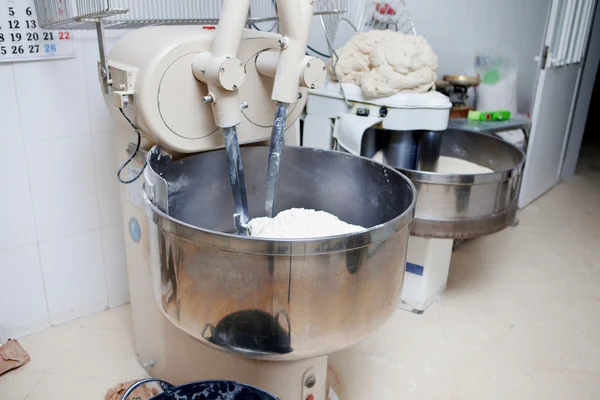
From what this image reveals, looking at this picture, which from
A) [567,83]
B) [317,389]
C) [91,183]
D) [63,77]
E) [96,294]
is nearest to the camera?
[317,389]

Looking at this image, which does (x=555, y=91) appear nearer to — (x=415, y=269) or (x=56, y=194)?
(x=415, y=269)

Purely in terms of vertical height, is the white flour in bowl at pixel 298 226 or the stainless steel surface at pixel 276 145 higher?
the stainless steel surface at pixel 276 145

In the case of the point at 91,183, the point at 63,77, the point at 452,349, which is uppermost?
the point at 63,77

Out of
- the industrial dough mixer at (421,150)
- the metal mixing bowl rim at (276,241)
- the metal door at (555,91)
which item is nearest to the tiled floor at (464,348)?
the industrial dough mixer at (421,150)

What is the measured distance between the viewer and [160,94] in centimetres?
94

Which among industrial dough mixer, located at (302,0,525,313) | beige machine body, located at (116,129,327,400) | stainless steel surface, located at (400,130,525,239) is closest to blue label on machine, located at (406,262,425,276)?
industrial dough mixer, located at (302,0,525,313)

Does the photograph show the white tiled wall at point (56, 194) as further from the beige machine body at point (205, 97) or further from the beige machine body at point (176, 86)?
the beige machine body at point (176, 86)

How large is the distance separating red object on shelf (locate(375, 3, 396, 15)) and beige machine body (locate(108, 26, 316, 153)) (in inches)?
42.3

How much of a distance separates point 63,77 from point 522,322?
1731 millimetres

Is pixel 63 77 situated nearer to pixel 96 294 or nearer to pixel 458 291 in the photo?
pixel 96 294

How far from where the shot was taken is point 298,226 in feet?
3.24

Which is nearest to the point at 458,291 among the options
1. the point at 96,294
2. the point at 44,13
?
the point at 96,294

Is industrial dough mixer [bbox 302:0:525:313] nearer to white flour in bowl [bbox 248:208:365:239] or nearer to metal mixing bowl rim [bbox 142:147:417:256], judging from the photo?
white flour in bowl [bbox 248:208:365:239]

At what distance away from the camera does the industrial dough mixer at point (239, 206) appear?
2.47ft
